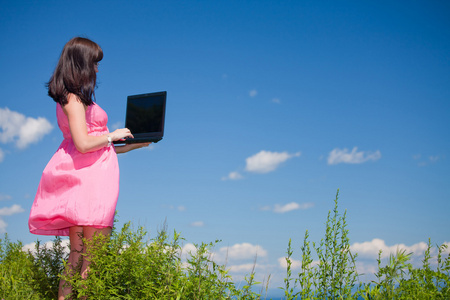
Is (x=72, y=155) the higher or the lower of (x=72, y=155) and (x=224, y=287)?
the higher

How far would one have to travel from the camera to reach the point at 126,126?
4.70 m

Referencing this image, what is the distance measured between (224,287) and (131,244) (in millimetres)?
1128

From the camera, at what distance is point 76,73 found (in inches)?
161

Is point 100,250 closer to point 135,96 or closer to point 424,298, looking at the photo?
point 135,96

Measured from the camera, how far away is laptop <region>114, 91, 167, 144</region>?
434 centimetres

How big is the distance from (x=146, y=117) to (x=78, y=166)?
3.11 ft

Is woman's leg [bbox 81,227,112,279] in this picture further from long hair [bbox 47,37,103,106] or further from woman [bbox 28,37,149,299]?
long hair [bbox 47,37,103,106]

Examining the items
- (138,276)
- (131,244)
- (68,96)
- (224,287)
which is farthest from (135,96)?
(224,287)

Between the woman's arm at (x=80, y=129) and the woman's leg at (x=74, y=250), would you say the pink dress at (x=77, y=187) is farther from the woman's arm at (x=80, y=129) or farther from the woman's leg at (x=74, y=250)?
the woman's arm at (x=80, y=129)

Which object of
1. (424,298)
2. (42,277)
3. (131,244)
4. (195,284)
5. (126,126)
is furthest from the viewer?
(42,277)

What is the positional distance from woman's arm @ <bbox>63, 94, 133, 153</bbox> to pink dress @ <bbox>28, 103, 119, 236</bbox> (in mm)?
215

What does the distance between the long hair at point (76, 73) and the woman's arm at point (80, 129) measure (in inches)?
3.4

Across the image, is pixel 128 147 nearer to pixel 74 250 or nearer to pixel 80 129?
pixel 80 129

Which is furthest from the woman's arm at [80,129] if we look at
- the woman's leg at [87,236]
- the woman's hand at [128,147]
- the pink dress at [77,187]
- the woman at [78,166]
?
the woman's leg at [87,236]
